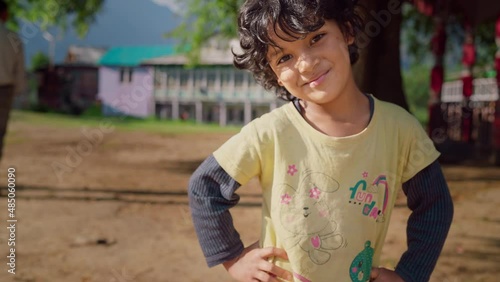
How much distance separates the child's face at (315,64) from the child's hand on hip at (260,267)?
43 centimetres

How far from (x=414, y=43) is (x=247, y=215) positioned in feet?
64.0

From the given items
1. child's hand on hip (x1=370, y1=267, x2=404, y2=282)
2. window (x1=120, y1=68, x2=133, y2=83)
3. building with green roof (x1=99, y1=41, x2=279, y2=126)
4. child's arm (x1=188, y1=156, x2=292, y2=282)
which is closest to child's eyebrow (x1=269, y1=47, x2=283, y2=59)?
child's arm (x1=188, y1=156, x2=292, y2=282)

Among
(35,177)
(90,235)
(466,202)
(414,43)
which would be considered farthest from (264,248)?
(414,43)

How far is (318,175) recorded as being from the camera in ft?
5.08

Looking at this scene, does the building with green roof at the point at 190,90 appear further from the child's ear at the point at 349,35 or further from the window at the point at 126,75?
the child's ear at the point at 349,35

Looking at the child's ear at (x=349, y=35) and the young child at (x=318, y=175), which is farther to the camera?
the child's ear at (x=349, y=35)

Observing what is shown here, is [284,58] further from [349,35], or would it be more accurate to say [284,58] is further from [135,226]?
[135,226]

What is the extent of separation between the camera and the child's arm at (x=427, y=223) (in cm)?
159

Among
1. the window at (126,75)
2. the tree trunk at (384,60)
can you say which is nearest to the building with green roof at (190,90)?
the window at (126,75)

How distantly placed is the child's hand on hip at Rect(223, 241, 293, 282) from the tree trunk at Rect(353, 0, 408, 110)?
14.1ft

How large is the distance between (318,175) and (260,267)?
29 centimetres

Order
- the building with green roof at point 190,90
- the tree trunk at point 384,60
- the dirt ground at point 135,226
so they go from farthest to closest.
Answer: the building with green roof at point 190,90 → the tree trunk at point 384,60 → the dirt ground at point 135,226

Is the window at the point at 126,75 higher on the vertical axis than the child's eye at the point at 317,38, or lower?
lower

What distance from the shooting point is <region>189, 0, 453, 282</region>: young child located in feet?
5.10
